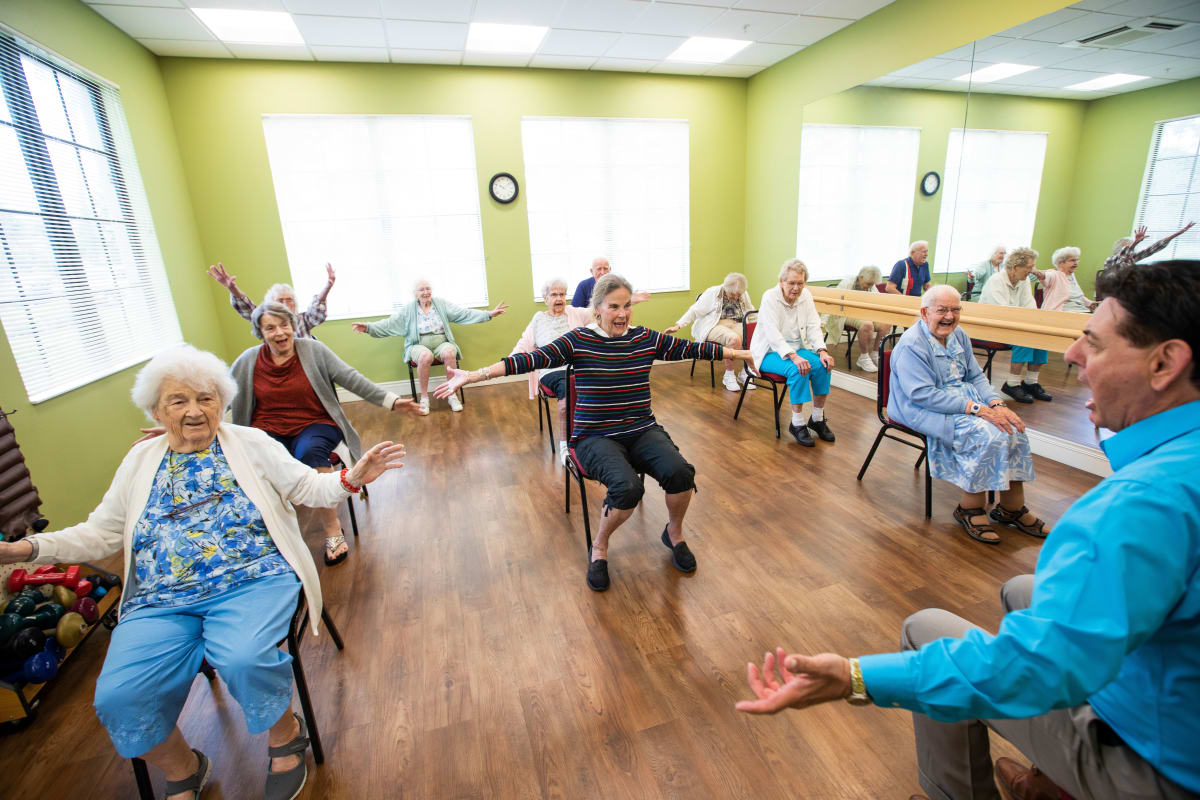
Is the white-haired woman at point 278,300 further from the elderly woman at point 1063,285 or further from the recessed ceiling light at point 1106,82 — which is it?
the recessed ceiling light at point 1106,82

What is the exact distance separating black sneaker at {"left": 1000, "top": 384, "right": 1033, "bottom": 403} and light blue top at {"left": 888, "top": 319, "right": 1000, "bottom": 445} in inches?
54.4

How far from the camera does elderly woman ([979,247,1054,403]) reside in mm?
3631

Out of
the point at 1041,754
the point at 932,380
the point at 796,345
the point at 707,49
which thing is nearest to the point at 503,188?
the point at 707,49

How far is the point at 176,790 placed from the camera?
1533 millimetres

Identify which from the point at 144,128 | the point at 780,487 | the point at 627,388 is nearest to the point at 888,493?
the point at 780,487

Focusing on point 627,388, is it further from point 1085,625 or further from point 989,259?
point 989,259

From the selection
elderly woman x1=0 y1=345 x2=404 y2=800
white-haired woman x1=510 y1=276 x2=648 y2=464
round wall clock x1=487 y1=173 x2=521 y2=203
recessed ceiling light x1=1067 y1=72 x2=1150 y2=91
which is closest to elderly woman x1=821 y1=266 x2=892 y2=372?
recessed ceiling light x1=1067 y1=72 x2=1150 y2=91

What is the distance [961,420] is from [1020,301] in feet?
5.06

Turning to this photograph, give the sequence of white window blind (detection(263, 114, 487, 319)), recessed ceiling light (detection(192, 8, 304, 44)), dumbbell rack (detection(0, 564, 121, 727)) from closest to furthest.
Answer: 1. dumbbell rack (detection(0, 564, 121, 727))
2. recessed ceiling light (detection(192, 8, 304, 44))
3. white window blind (detection(263, 114, 487, 319))

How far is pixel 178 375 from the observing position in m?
1.66

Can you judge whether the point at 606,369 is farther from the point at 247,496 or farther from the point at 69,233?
the point at 69,233

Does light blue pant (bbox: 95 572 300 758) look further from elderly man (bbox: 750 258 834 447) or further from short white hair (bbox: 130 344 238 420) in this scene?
elderly man (bbox: 750 258 834 447)

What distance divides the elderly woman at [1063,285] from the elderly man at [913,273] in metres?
1.00

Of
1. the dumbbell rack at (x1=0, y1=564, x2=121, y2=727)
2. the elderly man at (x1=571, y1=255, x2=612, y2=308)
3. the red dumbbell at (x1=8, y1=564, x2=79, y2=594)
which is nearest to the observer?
the dumbbell rack at (x1=0, y1=564, x2=121, y2=727)
